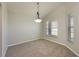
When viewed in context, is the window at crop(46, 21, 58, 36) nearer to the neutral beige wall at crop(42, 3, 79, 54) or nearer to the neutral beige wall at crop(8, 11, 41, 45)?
the neutral beige wall at crop(42, 3, 79, 54)

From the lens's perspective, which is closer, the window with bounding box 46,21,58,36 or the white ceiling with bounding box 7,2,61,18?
the white ceiling with bounding box 7,2,61,18

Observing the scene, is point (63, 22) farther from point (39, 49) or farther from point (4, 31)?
point (4, 31)

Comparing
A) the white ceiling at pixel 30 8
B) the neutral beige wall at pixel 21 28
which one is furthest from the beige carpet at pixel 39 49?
the white ceiling at pixel 30 8

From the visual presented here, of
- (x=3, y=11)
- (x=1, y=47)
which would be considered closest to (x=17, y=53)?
(x=1, y=47)

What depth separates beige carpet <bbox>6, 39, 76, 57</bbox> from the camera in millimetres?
2053

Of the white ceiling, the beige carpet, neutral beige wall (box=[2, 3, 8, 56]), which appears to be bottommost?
the beige carpet

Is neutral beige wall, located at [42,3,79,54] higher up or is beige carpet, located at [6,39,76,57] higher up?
neutral beige wall, located at [42,3,79,54]

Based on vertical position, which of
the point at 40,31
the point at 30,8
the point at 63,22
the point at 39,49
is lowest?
the point at 39,49

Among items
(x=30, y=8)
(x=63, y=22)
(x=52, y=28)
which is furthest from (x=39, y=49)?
(x=30, y=8)

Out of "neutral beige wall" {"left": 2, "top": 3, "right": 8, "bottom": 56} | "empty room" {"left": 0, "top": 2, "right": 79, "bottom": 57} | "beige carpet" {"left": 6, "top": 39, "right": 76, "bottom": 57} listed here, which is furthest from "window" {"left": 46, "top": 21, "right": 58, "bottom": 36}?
"neutral beige wall" {"left": 2, "top": 3, "right": 8, "bottom": 56}

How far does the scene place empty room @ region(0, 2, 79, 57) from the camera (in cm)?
201

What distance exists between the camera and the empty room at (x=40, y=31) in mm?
2007

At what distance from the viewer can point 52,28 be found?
2088 mm

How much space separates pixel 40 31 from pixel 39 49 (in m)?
0.35
